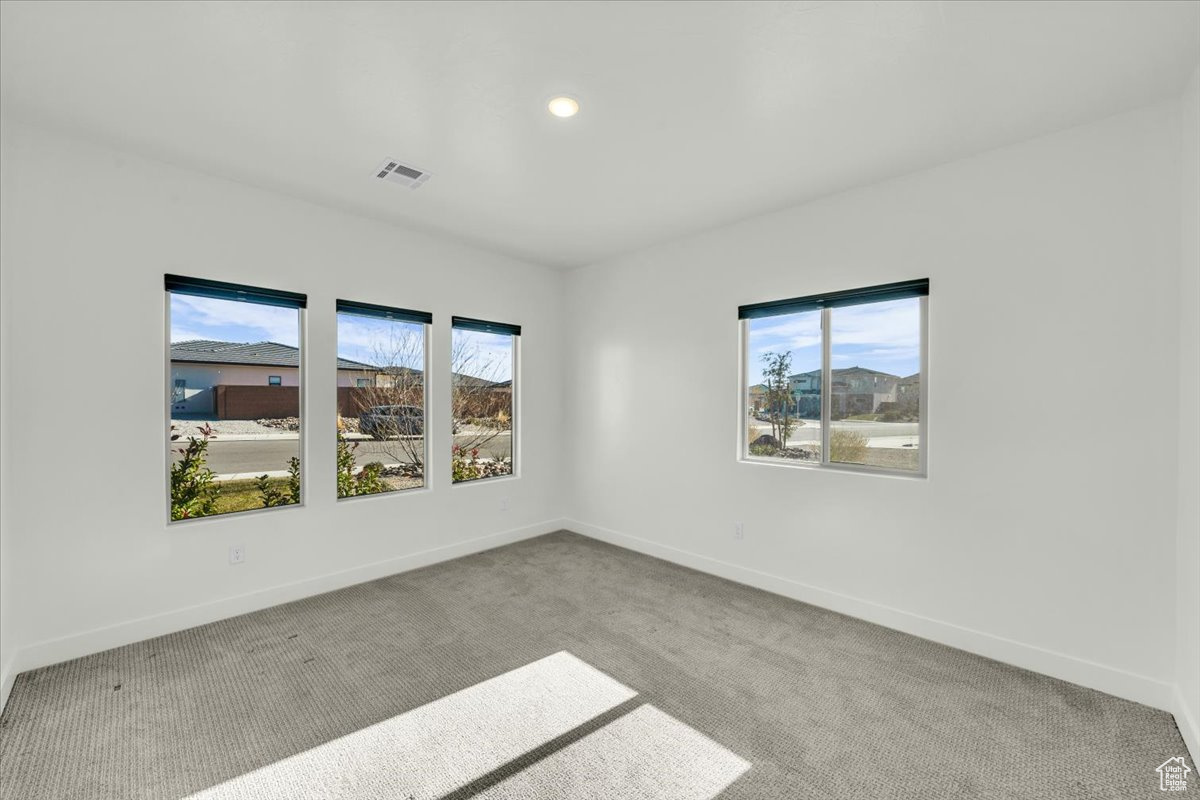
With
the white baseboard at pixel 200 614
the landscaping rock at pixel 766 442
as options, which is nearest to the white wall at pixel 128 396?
the white baseboard at pixel 200 614

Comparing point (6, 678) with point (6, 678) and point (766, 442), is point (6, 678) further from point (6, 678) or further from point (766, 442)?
point (766, 442)

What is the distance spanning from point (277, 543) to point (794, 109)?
12.5 feet

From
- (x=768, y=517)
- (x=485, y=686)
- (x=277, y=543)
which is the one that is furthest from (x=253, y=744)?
(x=768, y=517)

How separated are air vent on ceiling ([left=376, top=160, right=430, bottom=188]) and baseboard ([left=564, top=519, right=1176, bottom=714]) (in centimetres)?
324

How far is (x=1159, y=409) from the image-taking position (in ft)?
7.23

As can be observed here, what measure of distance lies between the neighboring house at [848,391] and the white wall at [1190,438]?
1.06 m

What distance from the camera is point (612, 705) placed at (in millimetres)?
2225

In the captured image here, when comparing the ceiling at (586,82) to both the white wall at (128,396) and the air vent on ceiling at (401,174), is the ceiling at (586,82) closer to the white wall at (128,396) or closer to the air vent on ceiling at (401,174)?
the air vent on ceiling at (401,174)

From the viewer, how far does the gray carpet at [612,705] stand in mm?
1797

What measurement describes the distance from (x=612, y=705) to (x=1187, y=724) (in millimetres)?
2257

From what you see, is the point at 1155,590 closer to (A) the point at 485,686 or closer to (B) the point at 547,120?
(A) the point at 485,686

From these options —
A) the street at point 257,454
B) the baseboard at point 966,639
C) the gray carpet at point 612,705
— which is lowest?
the gray carpet at point 612,705

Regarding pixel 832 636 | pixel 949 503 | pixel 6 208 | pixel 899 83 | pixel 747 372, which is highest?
pixel 899 83

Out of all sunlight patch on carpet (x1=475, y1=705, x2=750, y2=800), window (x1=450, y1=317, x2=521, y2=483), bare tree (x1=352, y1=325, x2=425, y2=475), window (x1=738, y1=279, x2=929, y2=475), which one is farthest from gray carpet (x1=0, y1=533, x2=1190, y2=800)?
window (x1=450, y1=317, x2=521, y2=483)
